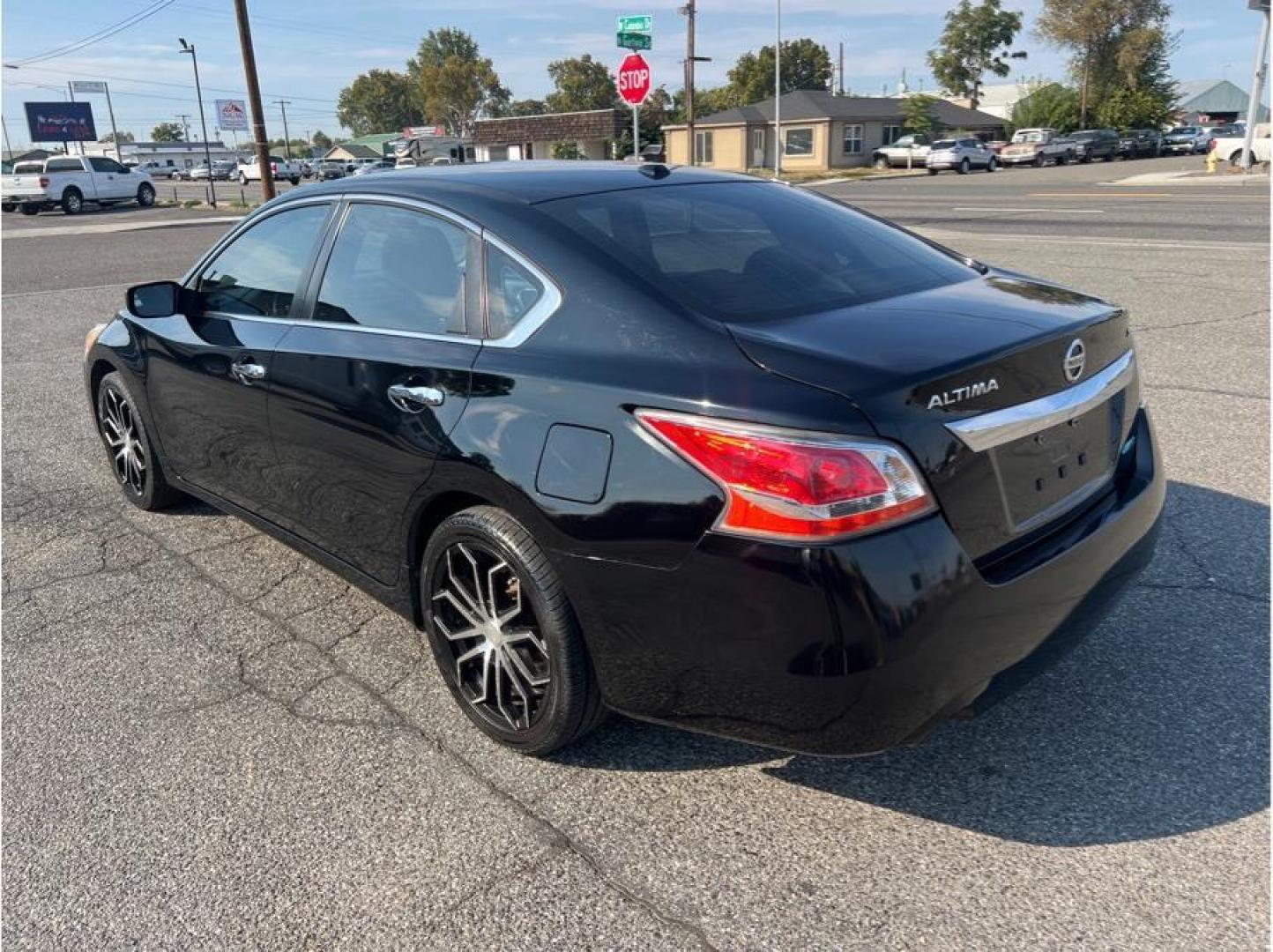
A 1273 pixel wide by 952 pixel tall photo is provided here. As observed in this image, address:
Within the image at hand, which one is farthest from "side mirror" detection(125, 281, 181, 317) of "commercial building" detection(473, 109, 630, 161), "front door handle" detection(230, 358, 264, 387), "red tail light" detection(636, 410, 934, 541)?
"commercial building" detection(473, 109, 630, 161)

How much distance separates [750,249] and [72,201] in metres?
40.1

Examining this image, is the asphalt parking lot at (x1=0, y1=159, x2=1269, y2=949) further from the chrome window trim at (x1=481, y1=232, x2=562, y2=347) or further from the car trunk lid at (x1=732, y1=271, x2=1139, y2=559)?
the chrome window trim at (x1=481, y1=232, x2=562, y2=347)

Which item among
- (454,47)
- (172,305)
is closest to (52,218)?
(172,305)

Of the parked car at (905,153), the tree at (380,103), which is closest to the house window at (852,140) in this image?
the parked car at (905,153)

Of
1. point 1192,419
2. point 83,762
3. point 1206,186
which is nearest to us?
point 83,762

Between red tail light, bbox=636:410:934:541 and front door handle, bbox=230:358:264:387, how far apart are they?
2.09 m

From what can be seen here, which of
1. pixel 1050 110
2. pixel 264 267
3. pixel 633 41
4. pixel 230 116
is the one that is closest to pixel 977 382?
pixel 264 267

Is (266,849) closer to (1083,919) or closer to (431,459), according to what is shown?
(431,459)

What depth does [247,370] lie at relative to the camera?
3633 mm

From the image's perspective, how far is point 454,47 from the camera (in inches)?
5389

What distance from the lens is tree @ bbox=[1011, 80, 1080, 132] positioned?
68312 mm

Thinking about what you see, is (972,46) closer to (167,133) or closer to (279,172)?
(279,172)

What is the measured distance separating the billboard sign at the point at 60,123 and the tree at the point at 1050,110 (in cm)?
6018

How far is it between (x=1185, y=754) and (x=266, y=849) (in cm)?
249
